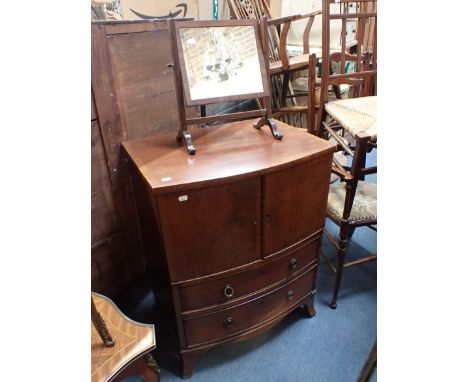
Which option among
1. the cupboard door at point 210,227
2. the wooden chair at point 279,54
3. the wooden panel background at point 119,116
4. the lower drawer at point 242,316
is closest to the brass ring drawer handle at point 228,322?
the lower drawer at point 242,316

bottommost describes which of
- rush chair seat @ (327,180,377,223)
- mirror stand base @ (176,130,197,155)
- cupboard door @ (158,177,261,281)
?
rush chair seat @ (327,180,377,223)

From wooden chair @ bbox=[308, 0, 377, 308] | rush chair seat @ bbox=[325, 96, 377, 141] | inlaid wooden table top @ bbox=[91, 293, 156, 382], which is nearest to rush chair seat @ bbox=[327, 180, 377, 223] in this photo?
wooden chair @ bbox=[308, 0, 377, 308]

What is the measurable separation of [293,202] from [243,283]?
353 millimetres

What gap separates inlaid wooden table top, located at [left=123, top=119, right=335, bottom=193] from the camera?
39.5 inches

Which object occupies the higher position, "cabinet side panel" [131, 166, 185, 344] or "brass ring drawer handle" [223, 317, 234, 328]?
"cabinet side panel" [131, 166, 185, 344]

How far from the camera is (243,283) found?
126cm

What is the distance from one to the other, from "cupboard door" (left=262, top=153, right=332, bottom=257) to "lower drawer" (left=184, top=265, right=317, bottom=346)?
24 cm

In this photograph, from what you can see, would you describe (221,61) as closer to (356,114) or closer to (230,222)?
(230,222)

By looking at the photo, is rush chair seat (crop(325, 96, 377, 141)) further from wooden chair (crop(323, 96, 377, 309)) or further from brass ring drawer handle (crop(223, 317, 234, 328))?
brass ring drawer handle (crop(223, 317, 234, 328))

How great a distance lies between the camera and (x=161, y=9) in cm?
213

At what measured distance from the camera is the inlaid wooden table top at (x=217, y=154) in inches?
39.5

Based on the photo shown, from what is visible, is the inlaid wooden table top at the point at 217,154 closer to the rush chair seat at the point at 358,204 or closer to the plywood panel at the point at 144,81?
the plywood panel at the point at 144,81
